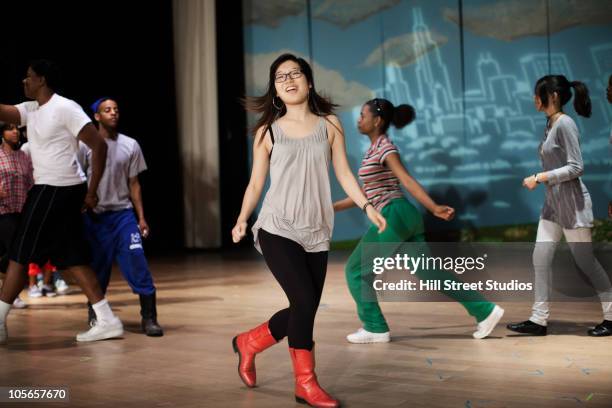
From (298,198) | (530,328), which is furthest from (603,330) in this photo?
(298,198)

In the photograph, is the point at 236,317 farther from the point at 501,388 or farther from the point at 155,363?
the point at 501,388

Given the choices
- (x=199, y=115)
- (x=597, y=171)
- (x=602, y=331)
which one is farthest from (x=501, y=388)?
(x=199, y=115)

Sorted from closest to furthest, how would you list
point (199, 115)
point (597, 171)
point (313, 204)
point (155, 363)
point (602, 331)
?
point (313, 204) < point (155, 363) < point (602, 331) < point (597, 171) < point (199, 115)

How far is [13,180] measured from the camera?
5.86 metres

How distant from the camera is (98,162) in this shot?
4449 millimetres

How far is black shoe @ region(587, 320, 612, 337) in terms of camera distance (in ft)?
14.3

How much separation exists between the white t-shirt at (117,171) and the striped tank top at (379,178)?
144 cm

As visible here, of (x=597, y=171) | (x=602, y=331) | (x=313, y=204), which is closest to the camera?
(x=313, y=204)

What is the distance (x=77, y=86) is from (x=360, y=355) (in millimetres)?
6356

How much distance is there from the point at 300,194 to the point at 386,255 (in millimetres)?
1298

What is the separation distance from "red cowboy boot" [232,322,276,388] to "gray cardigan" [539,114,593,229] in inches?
71.9

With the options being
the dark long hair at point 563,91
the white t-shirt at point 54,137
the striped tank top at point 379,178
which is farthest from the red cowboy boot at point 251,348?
the dark long hair at point 563,91

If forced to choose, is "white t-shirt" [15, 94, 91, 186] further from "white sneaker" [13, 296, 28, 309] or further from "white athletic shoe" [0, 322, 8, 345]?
"white sneaker" [13, 296, 28, 309]

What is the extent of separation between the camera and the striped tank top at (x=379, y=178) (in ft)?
14.5
